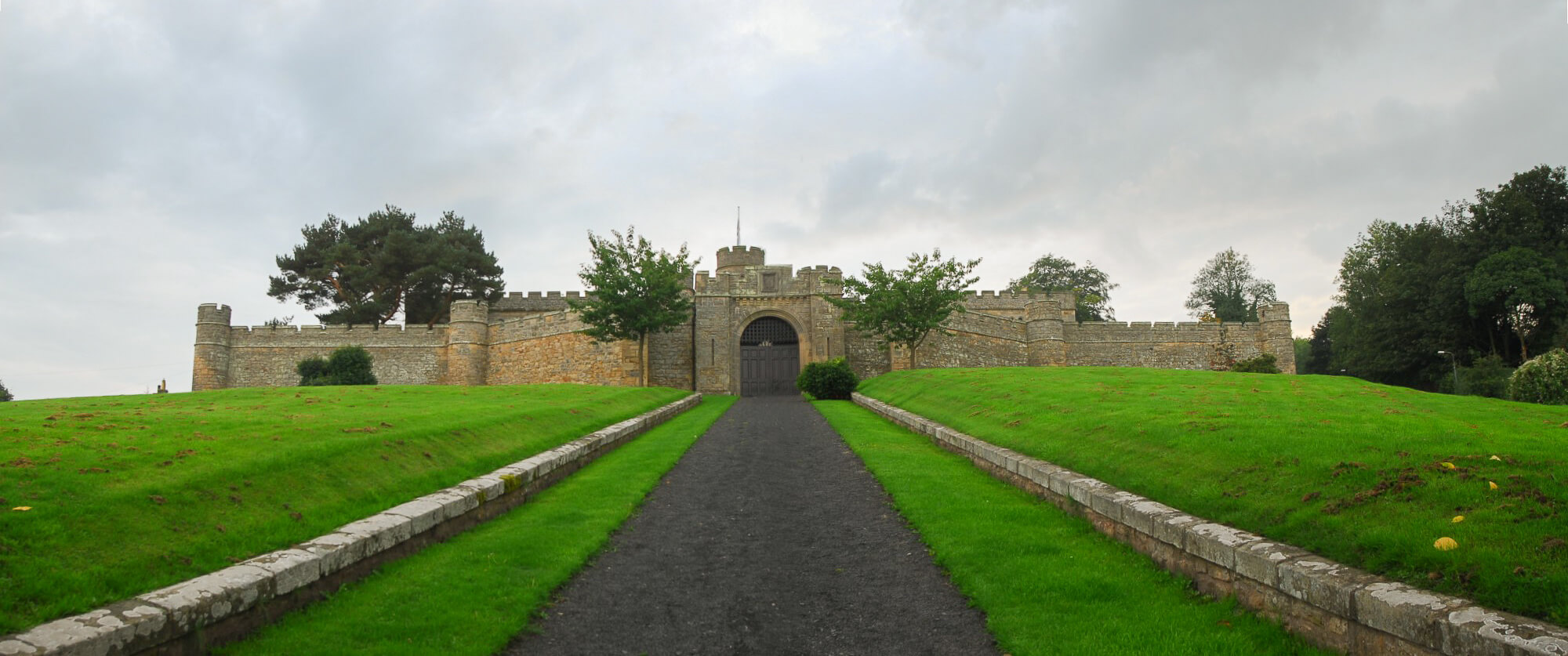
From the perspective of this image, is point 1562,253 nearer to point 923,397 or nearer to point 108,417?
point 923,397

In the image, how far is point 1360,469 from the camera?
564cm

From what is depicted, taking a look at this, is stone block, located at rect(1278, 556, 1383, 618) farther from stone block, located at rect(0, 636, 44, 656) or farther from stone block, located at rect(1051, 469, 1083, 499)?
stone block, located at rect(0, 636, 44, 656)

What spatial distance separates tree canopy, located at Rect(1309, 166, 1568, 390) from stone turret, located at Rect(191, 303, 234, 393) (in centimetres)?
5428

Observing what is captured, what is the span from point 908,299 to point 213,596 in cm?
2716

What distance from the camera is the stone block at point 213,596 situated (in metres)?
4.00

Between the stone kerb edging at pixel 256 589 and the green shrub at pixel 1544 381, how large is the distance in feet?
68.7

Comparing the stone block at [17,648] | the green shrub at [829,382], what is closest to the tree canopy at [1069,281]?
the green shrub at [829,382]

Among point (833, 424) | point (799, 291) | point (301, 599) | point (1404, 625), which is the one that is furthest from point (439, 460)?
point (799, 291)

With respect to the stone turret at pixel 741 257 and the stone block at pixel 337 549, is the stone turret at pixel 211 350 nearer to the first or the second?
the stone turret at pixel 741 257

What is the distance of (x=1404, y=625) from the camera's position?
370cm

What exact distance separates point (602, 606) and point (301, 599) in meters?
1.83

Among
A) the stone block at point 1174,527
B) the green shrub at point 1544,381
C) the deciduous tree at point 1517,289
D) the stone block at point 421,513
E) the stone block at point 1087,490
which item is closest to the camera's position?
the stone block at point 1174,527

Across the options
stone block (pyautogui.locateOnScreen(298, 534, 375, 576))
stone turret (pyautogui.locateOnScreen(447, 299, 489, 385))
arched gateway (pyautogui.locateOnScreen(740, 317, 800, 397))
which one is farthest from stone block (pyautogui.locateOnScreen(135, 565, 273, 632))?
stone turret (pyautogui.locateOnScreen(447, 299, 489, 385))

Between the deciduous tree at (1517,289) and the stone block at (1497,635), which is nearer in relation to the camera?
the stone block at (1497,635)
